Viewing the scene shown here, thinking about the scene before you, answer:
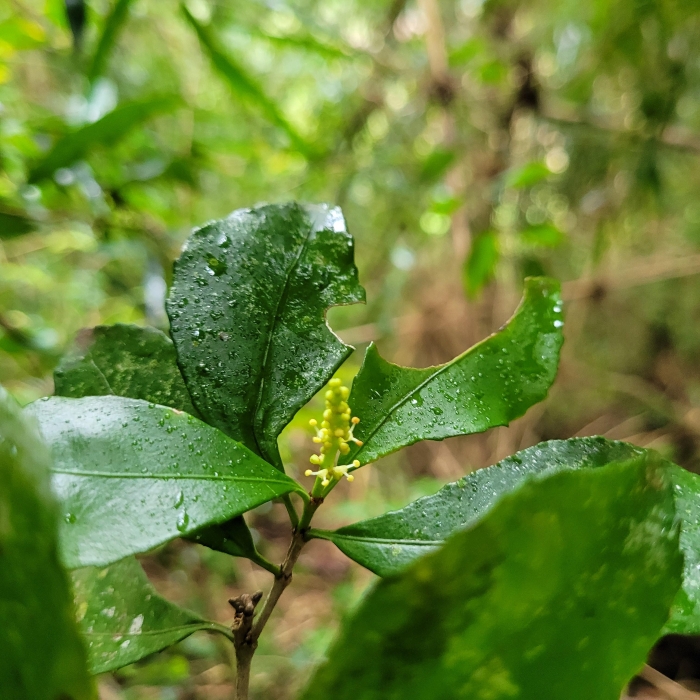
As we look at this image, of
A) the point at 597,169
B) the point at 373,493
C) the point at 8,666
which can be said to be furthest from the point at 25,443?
the point at 597,169

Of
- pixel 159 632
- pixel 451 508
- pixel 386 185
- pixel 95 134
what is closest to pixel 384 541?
pixel 451 508

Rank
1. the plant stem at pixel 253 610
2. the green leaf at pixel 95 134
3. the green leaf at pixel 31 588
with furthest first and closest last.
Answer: the green leaf at pixel 95 134
the plant stem at pixel 253 610
the green leaf at pixel 31 588

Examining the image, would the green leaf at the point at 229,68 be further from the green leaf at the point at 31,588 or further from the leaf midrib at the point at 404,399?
the green leaf at the point at 31,588

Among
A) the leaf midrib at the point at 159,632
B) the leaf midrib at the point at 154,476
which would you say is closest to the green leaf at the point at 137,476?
the leaf midrib at the point at 154,476

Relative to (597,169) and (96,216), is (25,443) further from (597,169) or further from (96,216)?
(597,169)

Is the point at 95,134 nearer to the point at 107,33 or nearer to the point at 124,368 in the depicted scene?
the point at 107,33

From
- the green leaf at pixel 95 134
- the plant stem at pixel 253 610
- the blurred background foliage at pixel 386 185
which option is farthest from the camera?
the blurred background foliage at pixel 386 185

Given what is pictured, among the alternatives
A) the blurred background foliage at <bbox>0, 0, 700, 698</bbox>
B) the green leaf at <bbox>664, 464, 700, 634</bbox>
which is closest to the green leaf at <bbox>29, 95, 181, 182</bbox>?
the blurred background foliage at <bbox>0, 0, 700, 698</bbox>
